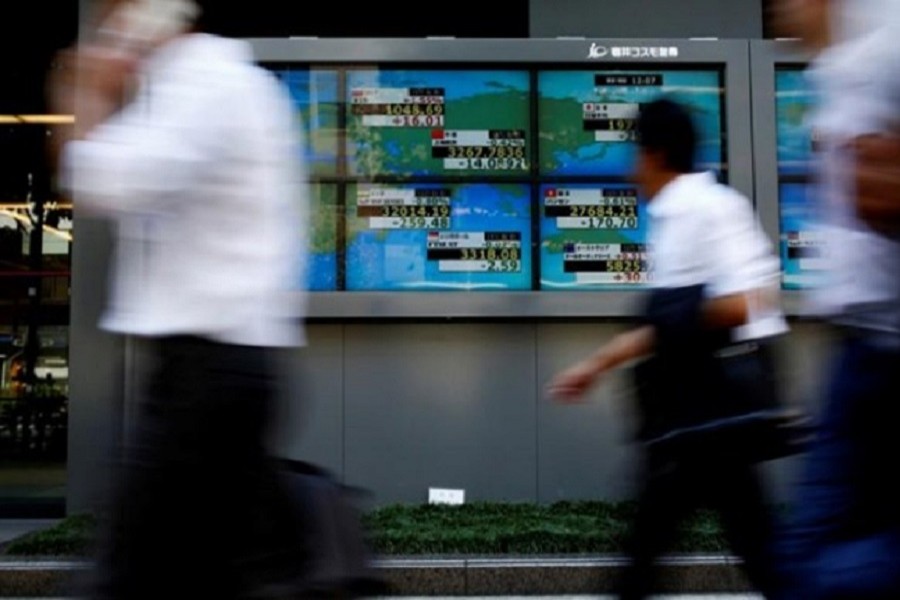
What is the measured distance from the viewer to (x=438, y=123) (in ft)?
27.2

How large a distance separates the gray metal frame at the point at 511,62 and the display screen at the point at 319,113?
0.44ft

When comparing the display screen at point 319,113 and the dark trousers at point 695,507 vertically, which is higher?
the display screen at point 319,113

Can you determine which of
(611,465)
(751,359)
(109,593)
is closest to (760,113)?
(611,465)

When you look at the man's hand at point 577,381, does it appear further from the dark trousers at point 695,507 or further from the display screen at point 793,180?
the display screen at point 793,180

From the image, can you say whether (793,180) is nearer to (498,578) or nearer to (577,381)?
(498,578)

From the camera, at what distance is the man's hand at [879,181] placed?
2016 mm

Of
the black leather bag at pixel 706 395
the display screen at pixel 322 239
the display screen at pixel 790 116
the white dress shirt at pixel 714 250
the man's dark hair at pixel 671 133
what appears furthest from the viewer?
the display screen at pixel 790 116

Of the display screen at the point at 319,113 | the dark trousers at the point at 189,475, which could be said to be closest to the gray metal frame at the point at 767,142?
the display screen at the point at 319,113

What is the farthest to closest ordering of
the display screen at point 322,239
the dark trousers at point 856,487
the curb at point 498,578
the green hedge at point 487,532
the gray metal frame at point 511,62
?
the display screen at point 322,239, the gray metal frame at point 511,62, the green hedge at point 487,532, the curb at point 498,578, the dark trousers at point 856,487

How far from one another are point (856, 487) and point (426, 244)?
626cm

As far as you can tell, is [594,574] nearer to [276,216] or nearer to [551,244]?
[551,244]

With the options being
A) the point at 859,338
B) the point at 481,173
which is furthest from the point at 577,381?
the point at 481,173

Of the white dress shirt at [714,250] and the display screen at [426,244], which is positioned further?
the display screen at [426,244]

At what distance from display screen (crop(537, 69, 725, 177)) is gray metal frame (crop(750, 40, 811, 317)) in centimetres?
26
